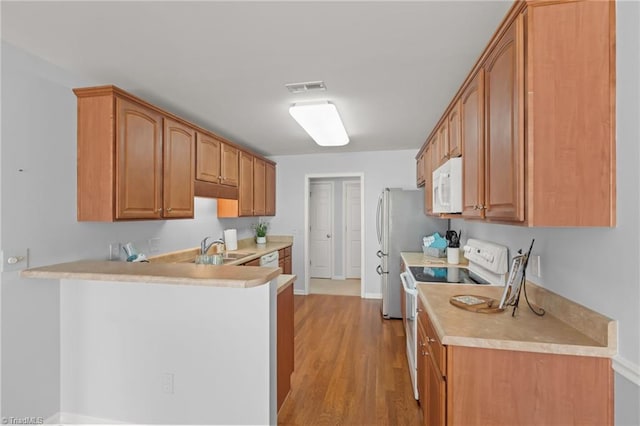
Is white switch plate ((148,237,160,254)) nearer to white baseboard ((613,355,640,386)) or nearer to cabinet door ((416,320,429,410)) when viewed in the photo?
cabinet door ((416,320,429,410))

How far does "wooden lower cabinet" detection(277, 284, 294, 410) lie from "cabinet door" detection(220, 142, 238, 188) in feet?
6.14

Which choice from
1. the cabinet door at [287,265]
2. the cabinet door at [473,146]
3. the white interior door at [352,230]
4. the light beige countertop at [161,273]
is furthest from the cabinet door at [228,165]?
the white interior door at [352,230]

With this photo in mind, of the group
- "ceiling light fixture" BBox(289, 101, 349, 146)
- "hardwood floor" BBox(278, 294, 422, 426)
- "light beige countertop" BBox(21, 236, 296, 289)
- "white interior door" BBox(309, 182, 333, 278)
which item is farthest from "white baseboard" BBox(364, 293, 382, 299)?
"light beige countertop" BBox(21, 236, 296, 289)

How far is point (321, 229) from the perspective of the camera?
676cm

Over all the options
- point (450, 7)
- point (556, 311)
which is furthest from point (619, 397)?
point (450, 7)

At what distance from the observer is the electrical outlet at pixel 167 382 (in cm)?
187

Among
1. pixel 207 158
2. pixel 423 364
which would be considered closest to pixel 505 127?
pixel 423 364

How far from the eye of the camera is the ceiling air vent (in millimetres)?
2314

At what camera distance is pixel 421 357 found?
6.40 feet

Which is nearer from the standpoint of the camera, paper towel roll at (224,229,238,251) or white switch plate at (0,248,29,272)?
white switch plate at (0,248,29,272)

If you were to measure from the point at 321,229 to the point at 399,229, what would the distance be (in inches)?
117

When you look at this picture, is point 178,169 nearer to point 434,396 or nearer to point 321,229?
point 434,396

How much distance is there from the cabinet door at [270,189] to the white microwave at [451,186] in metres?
3.10

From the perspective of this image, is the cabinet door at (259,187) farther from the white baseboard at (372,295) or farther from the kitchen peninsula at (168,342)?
the kitchen peninsula at (168,342)
